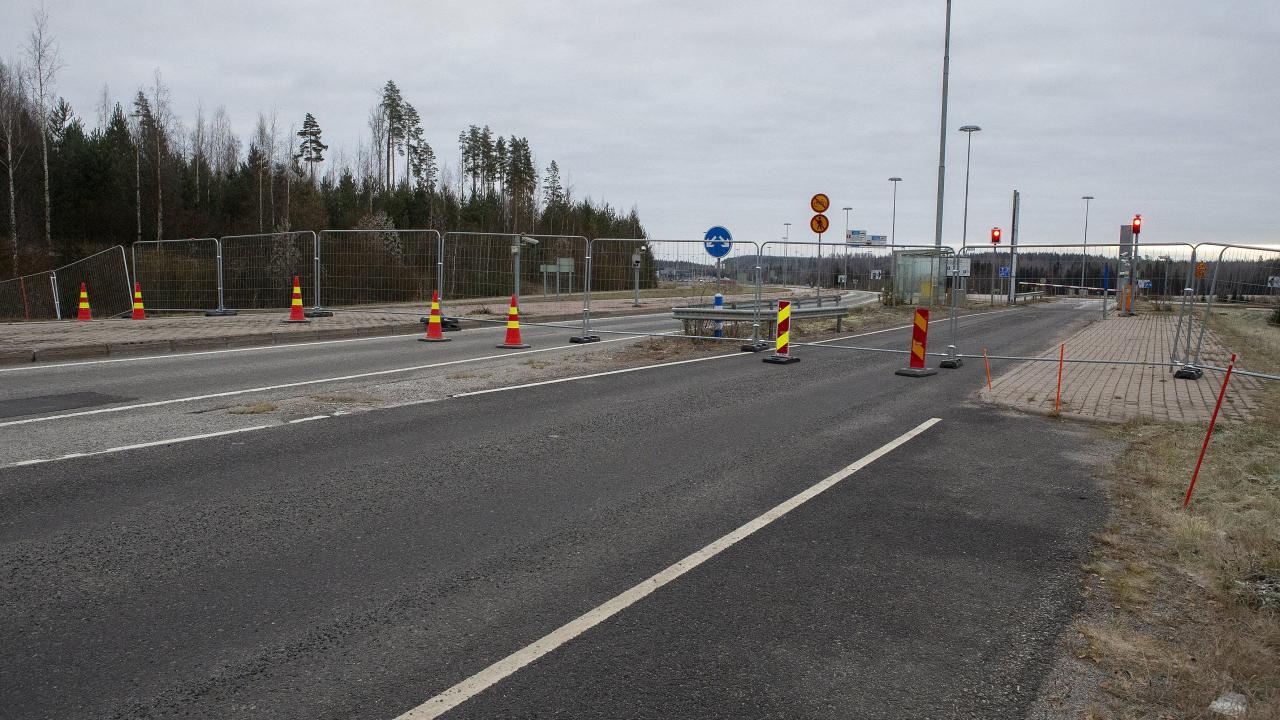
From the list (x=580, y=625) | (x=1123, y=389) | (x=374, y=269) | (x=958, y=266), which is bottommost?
(x=580, y=625)

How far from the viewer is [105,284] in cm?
2761

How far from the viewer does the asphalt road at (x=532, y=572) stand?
10.7 feet

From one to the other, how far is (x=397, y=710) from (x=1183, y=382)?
12713 millimetres

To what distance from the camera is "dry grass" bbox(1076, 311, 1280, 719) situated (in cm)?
335

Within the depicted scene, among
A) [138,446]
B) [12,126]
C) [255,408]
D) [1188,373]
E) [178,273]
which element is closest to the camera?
[138,446]

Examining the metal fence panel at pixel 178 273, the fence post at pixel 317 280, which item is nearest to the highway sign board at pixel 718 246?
the fence post at pixel 317 280

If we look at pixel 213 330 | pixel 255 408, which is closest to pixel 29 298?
pixel 213 330

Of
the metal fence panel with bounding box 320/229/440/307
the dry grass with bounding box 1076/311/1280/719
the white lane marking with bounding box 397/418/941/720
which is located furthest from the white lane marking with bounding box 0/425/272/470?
the metal fence panel with bounding box 320/229/440/307

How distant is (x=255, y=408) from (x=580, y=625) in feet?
20.7

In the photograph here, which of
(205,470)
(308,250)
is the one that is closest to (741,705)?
(205,470)

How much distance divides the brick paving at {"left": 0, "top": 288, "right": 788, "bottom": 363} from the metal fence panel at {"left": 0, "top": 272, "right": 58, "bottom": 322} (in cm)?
1166

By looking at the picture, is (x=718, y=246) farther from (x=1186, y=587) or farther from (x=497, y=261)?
(x=1186, y=587)

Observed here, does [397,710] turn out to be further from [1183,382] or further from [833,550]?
[1183,382]

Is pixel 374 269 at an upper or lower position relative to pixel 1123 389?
upper
